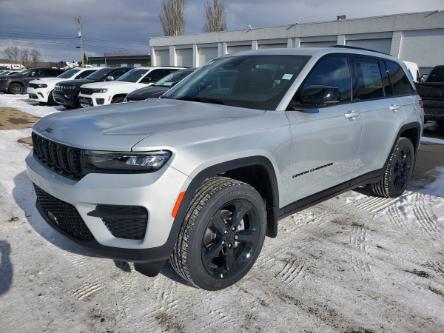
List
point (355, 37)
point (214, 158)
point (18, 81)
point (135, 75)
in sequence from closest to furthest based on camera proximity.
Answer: point (214, 158) → point (135, 75) → point (18, 81) → point (355, 37)

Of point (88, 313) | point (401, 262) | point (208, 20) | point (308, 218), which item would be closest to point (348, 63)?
point (308, 218)

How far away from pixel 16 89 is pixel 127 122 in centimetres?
2130

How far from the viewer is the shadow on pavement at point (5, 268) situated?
280cm

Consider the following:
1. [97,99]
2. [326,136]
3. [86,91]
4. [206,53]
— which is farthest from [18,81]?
[326,136]

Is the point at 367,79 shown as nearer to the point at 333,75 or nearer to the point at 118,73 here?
the point at 333,75

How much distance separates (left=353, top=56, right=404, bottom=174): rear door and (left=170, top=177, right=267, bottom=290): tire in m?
1.68

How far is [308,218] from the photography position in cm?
422

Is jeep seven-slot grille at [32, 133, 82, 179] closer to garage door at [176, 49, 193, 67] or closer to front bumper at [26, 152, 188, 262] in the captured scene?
front bumper at [26, 152, 188, 262]

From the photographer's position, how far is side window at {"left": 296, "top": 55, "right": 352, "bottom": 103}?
11.3 feet

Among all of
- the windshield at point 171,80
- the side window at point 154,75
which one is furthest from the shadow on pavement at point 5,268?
the side window at point 154,75

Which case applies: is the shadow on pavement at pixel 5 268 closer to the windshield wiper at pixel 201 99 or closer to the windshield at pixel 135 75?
the windshield wiper at pixel 201 99

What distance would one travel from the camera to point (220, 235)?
8.99 ft

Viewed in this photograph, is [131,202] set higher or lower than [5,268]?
higher

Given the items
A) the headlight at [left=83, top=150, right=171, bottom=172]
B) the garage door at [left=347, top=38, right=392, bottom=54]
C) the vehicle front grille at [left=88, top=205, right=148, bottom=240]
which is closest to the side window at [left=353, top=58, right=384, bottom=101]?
the headlight at [left=83, top=150, right=171, bottom=172]
